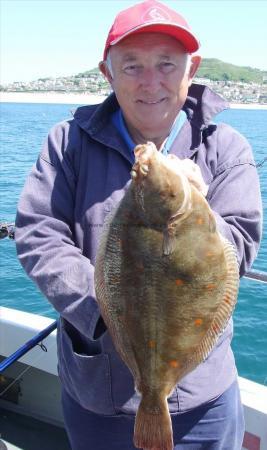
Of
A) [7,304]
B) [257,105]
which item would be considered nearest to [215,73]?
[257,105]

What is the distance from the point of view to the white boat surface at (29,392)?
4461 mm

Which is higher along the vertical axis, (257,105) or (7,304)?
(7,304)

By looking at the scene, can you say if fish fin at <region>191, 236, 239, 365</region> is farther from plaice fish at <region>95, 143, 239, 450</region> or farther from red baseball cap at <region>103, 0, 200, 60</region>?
red baseball cap at <region>103, 0, 200, 60</region>

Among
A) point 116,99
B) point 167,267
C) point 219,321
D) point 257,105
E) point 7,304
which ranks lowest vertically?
point 257,105

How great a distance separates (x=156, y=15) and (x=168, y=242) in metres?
1.13

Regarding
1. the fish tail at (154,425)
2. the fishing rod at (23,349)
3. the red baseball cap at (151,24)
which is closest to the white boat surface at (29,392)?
the fishing rod at (23,349)

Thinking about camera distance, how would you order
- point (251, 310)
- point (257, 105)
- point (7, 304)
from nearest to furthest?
point (251, 310) → point (7, 304) → point (257, 105)

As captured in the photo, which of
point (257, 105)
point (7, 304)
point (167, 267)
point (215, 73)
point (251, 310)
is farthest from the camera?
point (215, 73)

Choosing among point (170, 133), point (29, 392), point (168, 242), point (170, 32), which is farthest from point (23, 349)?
point (170, 32)

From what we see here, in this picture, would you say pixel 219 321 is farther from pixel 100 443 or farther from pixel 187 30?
pixel 187 30

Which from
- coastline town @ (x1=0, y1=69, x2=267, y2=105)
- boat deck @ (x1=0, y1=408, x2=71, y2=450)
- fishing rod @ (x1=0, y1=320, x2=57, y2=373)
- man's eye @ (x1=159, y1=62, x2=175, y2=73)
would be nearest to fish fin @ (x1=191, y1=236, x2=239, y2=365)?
man's eye @ (x1=159, y1=62, x2=175, y2=73)

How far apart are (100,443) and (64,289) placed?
3.03 ft

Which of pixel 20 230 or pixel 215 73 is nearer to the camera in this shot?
pixel 20 230

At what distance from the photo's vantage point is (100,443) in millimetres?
2564
